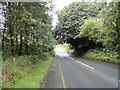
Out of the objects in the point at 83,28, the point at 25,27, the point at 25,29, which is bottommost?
the point at 25,29

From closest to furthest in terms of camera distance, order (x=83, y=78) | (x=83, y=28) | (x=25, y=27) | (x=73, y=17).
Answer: (x=83, y=78) < (x=25, y=27) < (x=83, y=28) < (x=73, y=17)

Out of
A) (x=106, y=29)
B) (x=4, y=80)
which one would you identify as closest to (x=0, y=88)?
(x=4, y=80)

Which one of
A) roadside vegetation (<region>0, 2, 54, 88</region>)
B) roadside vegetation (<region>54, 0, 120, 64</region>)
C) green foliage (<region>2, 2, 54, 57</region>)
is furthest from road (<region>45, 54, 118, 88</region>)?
roadside vegetation (<region>54, 0, 120, 64</region>)

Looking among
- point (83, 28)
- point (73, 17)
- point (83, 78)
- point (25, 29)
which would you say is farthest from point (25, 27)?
point (73, 17)

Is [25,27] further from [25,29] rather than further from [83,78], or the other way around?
[83,78]

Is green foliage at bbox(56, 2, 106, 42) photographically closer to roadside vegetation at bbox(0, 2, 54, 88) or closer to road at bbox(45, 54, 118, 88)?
roadside vegetation at bbox(0, 2, 54, 88)

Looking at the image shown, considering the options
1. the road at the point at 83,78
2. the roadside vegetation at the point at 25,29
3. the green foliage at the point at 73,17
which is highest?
the green foliage at the point at 73,17

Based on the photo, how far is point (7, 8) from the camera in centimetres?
2147

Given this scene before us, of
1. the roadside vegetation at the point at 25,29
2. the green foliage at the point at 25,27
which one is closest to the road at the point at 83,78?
the roadside vegetation at the point at 25,29

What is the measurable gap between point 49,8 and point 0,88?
48.2 feet

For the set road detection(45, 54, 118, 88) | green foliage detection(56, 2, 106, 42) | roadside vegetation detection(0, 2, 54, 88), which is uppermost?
green foliage detection(56, 2, 106, 42)

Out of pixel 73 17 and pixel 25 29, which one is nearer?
pixel 25 29

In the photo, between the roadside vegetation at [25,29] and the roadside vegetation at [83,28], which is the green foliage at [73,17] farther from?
A: the roadside vegetation at [25,29]

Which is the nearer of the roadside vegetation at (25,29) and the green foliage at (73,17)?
the roadside vegetation at (25,29)
